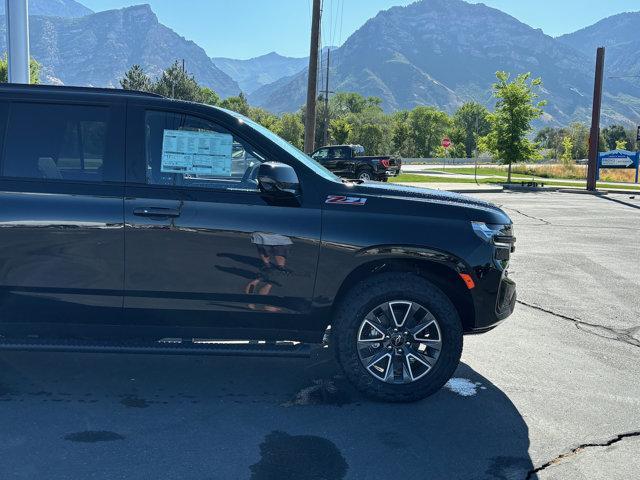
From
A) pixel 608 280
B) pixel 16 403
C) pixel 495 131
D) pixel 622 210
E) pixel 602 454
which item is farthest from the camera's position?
pixel 495 131

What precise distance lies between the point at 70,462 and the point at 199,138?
2219mm

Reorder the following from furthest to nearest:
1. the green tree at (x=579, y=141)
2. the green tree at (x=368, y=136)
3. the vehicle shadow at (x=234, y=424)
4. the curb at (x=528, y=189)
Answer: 1. the green tree at (x=579, y=141)
2. the green tree at (x=368, y=136)
3. the curb at (x=528, y=189)
4. the vehicle shadow at (x=234, y=424)

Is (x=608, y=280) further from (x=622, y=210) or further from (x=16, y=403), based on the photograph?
(x=622, y=210)

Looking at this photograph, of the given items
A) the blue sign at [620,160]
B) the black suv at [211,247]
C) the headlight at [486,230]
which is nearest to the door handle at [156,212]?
the black suv at [211,247]

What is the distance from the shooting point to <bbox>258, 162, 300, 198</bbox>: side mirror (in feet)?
13.4

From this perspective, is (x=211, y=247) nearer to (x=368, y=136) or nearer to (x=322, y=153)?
(x=322, y=153)

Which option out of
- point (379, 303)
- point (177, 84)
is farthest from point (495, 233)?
point (177, 84)

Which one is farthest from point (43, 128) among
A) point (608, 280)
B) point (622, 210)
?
point (622, 210)

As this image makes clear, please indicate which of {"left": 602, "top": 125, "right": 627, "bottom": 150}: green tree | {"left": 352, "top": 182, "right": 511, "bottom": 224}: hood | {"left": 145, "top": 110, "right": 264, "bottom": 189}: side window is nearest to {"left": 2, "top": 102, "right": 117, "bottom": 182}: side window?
{"left": 145, "top": 110, "right": 264, "bottom": 189}: side window

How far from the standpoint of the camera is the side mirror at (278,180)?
4.10 metres

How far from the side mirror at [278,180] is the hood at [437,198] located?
17.5 inches

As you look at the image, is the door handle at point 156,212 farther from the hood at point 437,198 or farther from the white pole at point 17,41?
the white pole at point 17,41

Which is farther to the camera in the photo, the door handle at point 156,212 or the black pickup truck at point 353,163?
the black pickup truck at point 353,163

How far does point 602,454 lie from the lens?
377cm
